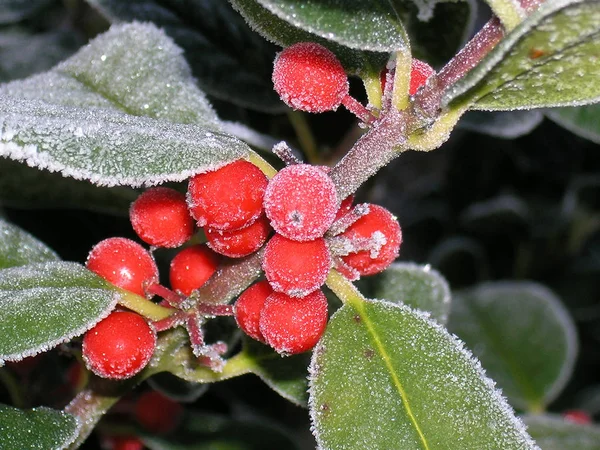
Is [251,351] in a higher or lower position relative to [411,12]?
lower

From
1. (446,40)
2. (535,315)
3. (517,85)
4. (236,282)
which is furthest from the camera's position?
(535,315)

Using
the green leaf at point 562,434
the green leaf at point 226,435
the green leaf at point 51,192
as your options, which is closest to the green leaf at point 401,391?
the green leaf at point 51,192

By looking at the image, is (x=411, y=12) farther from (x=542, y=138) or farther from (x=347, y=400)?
(x=542, y=138)

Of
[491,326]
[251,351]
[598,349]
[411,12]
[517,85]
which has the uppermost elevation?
[517,85]

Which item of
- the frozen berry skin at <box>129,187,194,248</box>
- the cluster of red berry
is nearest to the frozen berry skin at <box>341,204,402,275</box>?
the cluster of red berry

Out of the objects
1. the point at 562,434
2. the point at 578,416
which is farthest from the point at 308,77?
the point at 578,416

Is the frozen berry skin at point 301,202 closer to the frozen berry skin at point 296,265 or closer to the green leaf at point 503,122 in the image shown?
the frozen berry skin at point 296,265

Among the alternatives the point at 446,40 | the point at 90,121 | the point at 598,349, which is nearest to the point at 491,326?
the point at 598,349
